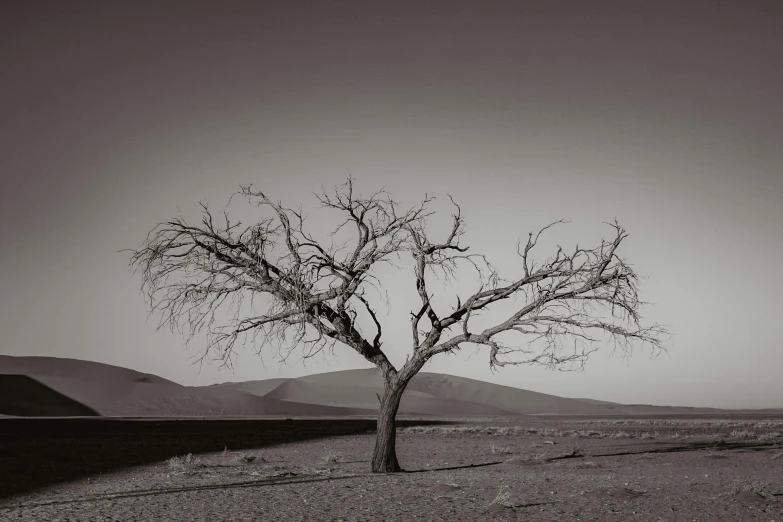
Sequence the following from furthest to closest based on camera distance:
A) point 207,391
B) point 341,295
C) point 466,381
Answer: point 466,381 → point 207,391 → point 341,295

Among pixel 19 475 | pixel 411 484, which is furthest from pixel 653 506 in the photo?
pixel 19 475

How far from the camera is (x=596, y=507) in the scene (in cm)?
1267

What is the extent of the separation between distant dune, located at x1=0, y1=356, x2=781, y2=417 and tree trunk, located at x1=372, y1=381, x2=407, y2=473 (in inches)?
1609

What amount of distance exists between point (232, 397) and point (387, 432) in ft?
355

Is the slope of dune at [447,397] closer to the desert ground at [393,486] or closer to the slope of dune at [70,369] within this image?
the slope of dune at [70,369]

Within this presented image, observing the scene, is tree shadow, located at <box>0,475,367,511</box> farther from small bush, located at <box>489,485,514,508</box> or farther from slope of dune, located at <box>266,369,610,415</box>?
slope of dune, located at <box>266,369,610,415</box>

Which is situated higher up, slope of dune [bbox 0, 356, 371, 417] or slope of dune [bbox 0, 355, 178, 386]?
slope of dune [bbox 0, 355, 178, 386]

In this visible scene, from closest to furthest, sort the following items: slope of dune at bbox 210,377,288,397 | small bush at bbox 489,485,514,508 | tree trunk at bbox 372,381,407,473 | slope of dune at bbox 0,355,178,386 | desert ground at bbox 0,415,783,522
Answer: desert ground at bbox 0,415,783,522
small bush at bbox 489,485,514,508
tree trunk at bbox 372,381,407,473
slope of dune at bbox 0,355,178,386
slope of dune at bbox 210,377,288,397

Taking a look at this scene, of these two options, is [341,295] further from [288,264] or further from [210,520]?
[210,520]

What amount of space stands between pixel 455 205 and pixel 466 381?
17668 centimetres

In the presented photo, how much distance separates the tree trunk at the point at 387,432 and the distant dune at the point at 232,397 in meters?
40.9

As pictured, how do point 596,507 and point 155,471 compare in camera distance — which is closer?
point 596,507

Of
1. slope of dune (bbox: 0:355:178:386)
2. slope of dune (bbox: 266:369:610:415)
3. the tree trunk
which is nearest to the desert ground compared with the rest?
the tree trunk

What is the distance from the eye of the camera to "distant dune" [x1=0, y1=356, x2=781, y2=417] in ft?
346
